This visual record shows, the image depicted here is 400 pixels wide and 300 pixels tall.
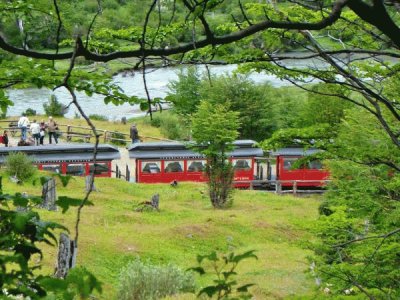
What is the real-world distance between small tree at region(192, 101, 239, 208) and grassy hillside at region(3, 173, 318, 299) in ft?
2.63

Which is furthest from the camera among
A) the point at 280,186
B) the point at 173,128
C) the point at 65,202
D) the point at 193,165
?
the point at 173,128

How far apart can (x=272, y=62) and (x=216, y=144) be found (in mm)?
19440

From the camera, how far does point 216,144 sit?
27969 millimetres

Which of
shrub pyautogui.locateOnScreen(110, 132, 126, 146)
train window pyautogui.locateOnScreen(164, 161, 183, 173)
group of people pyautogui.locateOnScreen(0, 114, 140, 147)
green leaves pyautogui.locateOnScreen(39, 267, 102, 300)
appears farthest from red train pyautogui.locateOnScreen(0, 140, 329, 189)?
green leaves pyautogui.locateOnScreen(39, 267, 102, 300)

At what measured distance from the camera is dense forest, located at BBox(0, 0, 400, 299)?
11.6ft

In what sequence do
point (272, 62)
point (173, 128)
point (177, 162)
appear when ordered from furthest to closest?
point (173, 128) → point (177, 162) → point (272, 62)

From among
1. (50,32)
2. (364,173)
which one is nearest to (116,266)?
(364,173)

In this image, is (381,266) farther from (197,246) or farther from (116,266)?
(197,246)

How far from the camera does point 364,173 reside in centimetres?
1188

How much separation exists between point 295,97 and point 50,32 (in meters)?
43.5

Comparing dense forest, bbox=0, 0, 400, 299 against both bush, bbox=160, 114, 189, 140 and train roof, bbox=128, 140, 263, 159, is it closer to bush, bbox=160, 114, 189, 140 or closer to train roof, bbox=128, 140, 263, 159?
train roof, bbox=128, 140, 263, 159

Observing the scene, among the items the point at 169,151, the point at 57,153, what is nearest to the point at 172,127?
the point at 169,151

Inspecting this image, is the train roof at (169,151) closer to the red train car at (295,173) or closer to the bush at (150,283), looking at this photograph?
the red train car at (295,173)

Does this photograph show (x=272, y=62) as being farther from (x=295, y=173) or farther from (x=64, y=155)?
(x=295, y=173)
